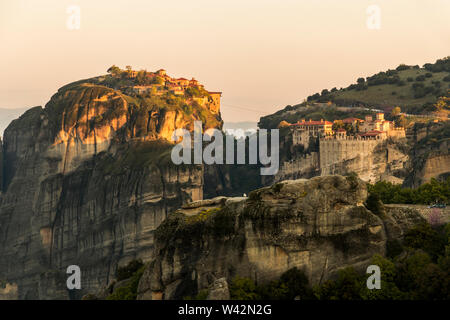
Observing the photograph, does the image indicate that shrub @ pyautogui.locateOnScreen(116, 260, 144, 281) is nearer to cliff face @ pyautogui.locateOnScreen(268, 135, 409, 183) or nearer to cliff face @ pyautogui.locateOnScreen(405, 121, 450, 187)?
cliff face @ pyautogui.locateOnScreen(405, 121, 450, 187)

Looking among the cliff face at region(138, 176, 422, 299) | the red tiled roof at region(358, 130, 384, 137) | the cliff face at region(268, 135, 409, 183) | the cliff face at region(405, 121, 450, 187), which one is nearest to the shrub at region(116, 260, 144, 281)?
the cliff face at region(138, 176, 422, 299)

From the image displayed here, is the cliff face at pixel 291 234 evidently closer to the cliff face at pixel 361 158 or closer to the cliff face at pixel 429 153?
the cliff face at pixel 429 153

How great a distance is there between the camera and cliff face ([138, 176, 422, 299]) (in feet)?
270

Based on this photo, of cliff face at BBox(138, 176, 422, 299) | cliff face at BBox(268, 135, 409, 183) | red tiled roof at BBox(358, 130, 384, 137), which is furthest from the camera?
red tiled roof at BBox(358, 130, 384, 137)

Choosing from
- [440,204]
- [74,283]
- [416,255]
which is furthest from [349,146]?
[416,255]

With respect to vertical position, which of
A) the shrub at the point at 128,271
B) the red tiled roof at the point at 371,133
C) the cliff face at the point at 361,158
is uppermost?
the red tiled roof at the point at 371,133

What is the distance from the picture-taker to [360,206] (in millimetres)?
82938

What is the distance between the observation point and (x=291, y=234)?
3248 inches

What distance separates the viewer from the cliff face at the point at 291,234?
8231cm

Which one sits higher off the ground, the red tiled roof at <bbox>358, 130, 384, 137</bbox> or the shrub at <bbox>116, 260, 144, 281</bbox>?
the red tiled roof at <bbox>358, 130, 384, 137</bbox>

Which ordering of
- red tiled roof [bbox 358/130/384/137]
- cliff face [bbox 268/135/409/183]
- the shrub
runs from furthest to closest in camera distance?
1. red tiled roof [bbox 358/130/384/137]
2. cliff face [bbox 268/135/409/183]
3. the shrub

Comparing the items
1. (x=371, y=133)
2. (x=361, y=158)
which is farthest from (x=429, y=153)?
(x=371, y=133)

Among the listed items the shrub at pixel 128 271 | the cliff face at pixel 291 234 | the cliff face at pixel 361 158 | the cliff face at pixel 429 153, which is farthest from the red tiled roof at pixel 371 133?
the cliff face at pixel 291 234

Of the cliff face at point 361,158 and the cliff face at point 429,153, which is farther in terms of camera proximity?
the cliff face at point 361,158
